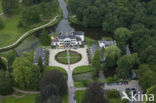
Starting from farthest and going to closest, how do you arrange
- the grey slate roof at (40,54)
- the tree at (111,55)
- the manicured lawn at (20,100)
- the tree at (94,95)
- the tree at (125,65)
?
the grey slate roof at (40,54) → the tree at (111,55) → the tree at (125,65) → the manicured lawn at (20,100) → the tree at (94,95)

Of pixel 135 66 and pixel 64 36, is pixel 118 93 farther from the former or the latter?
pixel 64 36

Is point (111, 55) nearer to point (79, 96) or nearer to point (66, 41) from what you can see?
point (79, 96)

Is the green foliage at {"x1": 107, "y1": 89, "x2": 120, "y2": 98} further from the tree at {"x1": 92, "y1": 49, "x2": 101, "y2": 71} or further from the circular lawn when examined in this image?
the circular lawn

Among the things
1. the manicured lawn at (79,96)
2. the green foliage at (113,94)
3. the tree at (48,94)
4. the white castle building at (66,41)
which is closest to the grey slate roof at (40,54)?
the white castle building at (66,41)

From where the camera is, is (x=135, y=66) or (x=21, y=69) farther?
(x=135, y=66)

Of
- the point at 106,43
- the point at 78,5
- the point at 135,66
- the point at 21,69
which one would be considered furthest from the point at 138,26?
the point at 21,69

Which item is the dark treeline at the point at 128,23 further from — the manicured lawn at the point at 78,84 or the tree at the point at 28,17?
the tree at the point at 28,17

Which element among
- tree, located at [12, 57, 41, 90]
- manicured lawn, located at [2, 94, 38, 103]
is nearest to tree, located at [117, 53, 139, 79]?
tree, located at [12, 57, 41, 90]
